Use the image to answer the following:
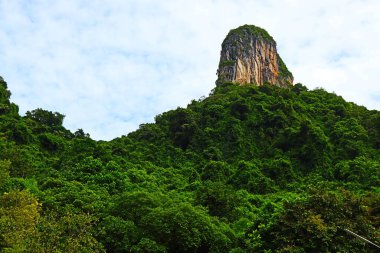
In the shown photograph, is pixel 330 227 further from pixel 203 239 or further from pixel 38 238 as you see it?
pixel 38 238

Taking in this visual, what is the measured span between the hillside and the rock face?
12.1ft

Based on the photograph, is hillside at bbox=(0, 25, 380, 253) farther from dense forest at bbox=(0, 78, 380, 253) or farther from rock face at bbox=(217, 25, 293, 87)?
rock face at bbox=(217, 25, 293, 87)

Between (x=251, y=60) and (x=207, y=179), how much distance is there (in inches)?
1782

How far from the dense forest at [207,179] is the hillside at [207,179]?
0.29 ft

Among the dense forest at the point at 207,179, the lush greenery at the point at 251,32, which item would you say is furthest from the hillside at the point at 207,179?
the lush greenery at the point at 251,32

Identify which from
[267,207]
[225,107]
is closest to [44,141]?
[225,107]

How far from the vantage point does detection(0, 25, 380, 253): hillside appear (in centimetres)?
2152

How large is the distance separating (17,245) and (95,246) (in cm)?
301

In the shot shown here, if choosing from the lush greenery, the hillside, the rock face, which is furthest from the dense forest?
the lush greenery

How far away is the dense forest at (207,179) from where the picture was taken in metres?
21.5

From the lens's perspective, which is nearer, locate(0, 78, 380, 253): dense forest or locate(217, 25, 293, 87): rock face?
locate(0, 78, 380, 253): dense forest

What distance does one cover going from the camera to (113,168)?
42.2m

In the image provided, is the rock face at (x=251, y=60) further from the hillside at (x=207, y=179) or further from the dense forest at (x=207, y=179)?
the dense forest at (x=207, y=179)

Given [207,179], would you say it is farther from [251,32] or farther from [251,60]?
[251,32]
